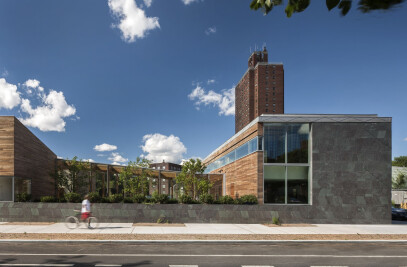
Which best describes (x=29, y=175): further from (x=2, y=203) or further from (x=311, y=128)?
(x=311, y=128)

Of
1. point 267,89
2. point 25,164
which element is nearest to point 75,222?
point 25,164

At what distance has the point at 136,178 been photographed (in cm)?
2459

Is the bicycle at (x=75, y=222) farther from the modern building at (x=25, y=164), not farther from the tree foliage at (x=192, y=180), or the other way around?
the tree foliage at (x=192, y=180)

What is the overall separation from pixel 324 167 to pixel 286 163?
8.35 ft

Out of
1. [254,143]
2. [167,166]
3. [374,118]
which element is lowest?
[167,166]

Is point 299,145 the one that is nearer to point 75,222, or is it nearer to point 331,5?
point 75,222

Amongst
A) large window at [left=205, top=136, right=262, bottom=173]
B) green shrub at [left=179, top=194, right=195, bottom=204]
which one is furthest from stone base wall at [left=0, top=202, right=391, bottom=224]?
large window at [left=205, top=136, right=262, bottom=173]

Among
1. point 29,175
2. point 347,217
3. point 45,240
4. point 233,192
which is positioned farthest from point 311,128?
point 29,175

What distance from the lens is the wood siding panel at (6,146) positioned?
18.8 meters

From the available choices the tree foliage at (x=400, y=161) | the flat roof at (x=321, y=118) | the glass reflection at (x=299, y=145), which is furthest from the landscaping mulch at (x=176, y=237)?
the tree foliage at (x=400, y=161)

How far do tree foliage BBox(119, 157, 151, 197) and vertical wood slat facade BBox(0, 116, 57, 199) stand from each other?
5525 mm

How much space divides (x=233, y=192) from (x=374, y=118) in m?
13.2

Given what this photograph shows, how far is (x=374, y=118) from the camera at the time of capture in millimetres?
21359

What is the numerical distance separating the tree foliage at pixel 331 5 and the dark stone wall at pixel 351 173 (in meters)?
20.0
